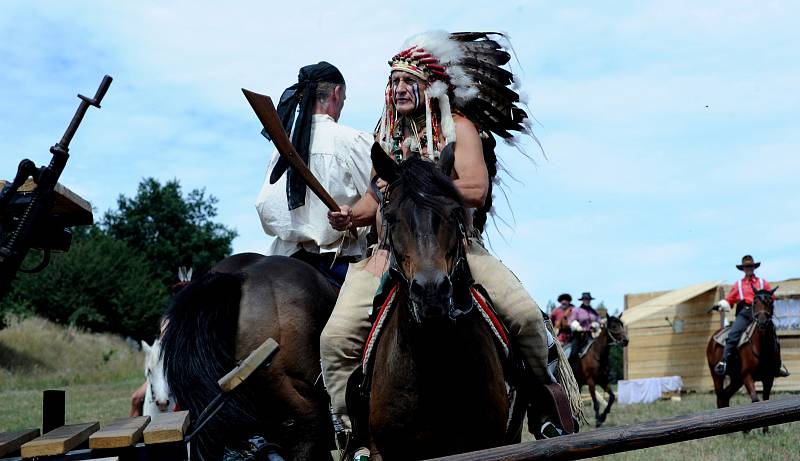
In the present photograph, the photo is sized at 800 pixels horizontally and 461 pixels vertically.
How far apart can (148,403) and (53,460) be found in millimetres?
4150

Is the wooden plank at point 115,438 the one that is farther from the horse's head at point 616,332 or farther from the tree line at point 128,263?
the tree line at point 128,263

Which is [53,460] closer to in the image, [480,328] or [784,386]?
[480,328]

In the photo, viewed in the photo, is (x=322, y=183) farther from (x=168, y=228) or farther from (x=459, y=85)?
(x=168, y=228)

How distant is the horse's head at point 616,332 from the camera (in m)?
18.6

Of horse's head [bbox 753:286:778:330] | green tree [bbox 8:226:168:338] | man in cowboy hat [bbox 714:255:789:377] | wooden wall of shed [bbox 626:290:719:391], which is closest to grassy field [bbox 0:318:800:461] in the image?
man in cowboy hat [bbox 714:255:789:377]

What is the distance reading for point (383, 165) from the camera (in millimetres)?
3643

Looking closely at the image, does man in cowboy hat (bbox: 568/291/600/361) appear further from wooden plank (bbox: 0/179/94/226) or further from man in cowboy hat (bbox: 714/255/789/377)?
wooden plank (bbox: 0/179/94/226)

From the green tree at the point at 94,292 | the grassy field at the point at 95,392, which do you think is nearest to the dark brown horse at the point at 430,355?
the grassy field at the point at 95,392

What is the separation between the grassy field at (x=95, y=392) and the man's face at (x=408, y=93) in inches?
147

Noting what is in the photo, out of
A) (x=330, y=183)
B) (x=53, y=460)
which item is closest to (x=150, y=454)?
(x=53, y=460)

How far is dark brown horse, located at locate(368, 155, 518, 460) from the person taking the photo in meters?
Answer: 3.27

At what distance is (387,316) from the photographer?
3781mm

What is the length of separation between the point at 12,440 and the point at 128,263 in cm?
5688

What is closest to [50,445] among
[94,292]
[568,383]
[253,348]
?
[253,348]
